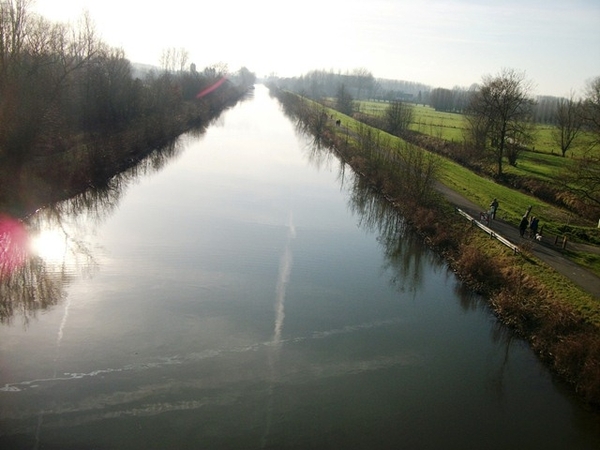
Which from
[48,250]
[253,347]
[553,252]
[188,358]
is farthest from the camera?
[553,252]

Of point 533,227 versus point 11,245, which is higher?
point 533,227

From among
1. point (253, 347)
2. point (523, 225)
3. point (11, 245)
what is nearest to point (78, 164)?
point (11, 245)

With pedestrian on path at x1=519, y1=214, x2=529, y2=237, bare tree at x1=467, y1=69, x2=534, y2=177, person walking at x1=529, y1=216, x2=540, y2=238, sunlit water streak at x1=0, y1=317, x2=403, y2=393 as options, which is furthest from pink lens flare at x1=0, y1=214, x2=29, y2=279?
bare tree at x1=467, y1=69, x2=534, y2=177

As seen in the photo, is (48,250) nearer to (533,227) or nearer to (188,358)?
(188,358)

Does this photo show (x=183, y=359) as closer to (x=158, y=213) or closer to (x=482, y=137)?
(x=158, y=213)

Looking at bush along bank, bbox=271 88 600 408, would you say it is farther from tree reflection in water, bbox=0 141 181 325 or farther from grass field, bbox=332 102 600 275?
tree reflection in water, bbox=0 141 181 325

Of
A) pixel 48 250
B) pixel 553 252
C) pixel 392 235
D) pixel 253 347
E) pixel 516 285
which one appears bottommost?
pixel 253 347
